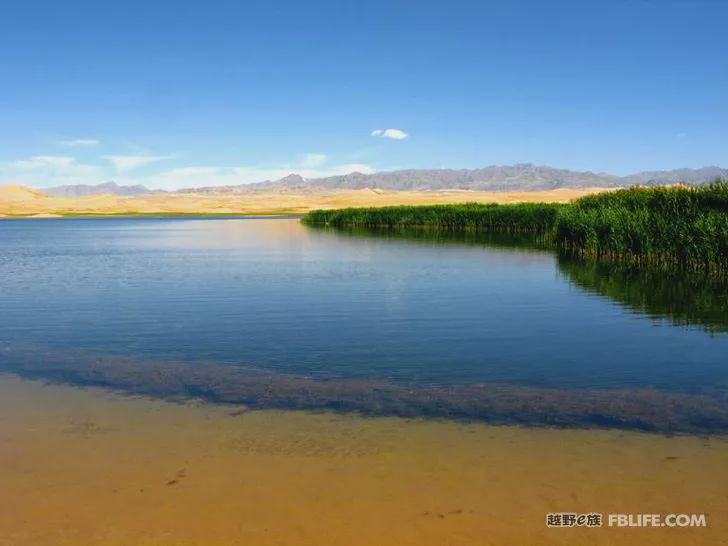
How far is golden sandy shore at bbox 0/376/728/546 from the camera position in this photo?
504cm

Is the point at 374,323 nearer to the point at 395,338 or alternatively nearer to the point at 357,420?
the point at 395,338

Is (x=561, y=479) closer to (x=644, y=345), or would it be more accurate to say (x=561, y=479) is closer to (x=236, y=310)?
(x=644, y=345)

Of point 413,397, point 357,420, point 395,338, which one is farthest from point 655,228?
point 357,420

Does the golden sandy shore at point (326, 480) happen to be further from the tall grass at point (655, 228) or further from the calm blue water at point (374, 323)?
the tall grass at point (655, 228)

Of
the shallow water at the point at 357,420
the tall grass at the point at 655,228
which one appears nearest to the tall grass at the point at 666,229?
the tall grass at the point at 655,228

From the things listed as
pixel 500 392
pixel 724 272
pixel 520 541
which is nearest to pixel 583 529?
pixel 520 541

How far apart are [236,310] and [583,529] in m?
11.1

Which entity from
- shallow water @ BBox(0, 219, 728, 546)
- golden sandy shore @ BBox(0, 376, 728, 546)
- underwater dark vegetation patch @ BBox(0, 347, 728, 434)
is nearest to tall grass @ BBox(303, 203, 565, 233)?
→ shallow water @ BBox(0, 219, 728, 546)

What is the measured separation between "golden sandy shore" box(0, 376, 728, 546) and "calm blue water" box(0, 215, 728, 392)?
2.33m

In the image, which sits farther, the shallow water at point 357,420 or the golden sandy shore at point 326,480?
the shallow water at point 357,420

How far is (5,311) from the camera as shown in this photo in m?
15.5

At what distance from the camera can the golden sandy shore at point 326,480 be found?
5.04 m

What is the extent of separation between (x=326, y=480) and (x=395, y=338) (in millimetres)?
6189

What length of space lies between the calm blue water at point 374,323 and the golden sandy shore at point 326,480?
233 cm
